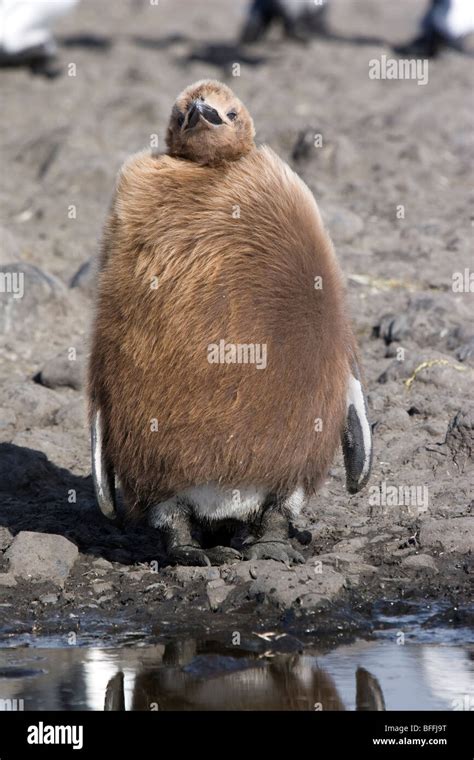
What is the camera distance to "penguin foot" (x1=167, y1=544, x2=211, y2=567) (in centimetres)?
610

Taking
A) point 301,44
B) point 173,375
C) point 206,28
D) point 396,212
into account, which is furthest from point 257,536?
point 206,28

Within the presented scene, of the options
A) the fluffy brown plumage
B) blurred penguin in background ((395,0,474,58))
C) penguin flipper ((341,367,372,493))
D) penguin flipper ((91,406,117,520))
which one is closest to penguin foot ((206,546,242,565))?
the fluffy brown plumage

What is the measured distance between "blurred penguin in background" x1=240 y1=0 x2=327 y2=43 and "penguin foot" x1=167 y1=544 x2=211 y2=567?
1163 centimetres

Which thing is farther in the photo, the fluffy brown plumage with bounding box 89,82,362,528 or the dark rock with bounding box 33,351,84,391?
the dark rock with bounding box 33,351,84,391

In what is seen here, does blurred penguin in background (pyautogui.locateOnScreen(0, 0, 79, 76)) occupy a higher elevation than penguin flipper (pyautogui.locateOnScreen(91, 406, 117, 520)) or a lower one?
higher

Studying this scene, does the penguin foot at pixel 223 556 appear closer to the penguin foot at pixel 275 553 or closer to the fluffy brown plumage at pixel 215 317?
the penguin foot at pixel 275 553

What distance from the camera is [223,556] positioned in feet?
20.2

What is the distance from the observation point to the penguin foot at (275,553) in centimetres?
606

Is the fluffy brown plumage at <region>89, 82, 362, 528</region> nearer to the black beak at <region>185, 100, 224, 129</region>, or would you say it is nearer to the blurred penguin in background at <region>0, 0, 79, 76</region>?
the black beak at <region>185, 100, 224, 129</region>

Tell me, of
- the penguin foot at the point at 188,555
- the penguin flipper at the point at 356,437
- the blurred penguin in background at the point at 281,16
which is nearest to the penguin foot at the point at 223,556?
the penguin foot at the point at 188,555

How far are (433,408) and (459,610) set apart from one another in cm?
189

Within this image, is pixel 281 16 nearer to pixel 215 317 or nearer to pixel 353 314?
pixel 353 314

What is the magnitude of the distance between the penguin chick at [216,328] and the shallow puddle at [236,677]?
78 cm

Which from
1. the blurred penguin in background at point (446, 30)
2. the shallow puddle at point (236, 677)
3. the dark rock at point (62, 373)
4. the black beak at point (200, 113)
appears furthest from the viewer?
the blurred penguin in background at point (446, 30)
